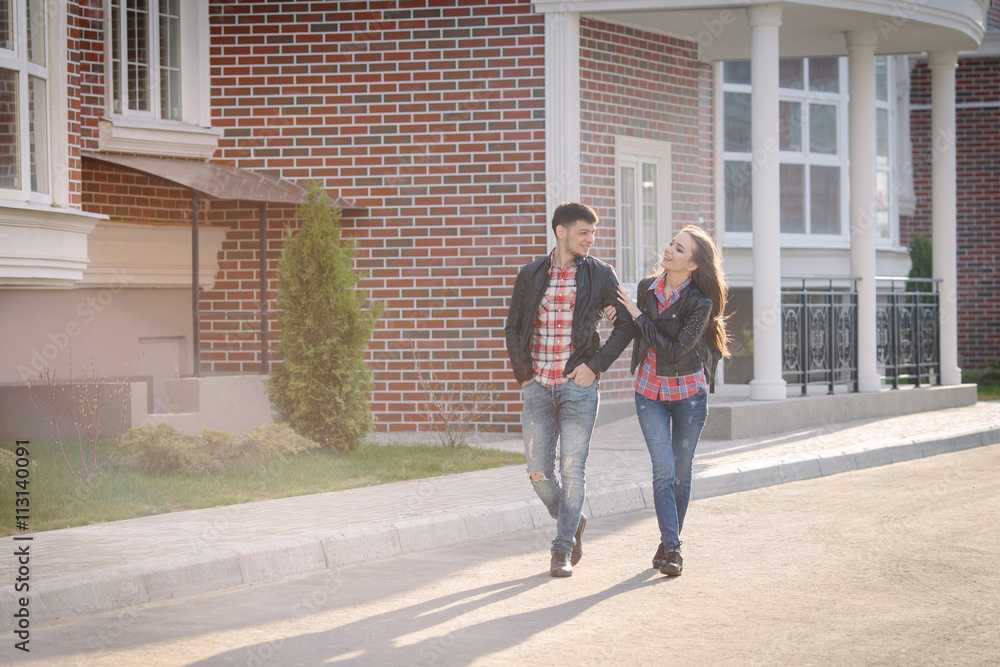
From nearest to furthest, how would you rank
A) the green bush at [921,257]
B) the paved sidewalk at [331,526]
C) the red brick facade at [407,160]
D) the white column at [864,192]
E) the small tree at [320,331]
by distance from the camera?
1. the paved sidewalk at [331,526]
2. the small tree at [320,331]
3. the red brick facade at [407,160]
4. the white column at [864,192]
5. the green bush at [921,257]

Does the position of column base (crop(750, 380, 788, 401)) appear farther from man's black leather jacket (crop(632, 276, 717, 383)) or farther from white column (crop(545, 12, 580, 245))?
man's black leather jacket (crop(632, 276, 717, 383))

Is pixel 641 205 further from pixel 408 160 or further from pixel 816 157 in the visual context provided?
pixel 816 157

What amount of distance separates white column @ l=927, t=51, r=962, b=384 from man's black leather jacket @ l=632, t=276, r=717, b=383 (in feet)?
33.8

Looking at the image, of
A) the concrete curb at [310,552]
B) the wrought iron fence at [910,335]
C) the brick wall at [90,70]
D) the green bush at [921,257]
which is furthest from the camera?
the green bush at [921,257]

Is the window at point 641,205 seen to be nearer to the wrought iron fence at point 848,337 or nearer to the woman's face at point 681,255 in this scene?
the wrought iron fence at point 848,337

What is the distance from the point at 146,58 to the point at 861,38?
307 inches

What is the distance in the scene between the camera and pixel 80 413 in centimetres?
1079

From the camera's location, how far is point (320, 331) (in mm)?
10742

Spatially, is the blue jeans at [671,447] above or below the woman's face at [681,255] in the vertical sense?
below

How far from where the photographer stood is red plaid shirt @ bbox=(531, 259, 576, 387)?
6918mm

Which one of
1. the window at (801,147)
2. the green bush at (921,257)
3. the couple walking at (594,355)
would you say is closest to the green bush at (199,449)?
the couple walking at (594,355)

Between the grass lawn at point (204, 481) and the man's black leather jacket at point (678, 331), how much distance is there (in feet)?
10.5

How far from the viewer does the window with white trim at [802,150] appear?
64.2ft

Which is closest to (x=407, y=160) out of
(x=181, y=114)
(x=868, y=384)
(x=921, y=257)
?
(x=181, y=114)
